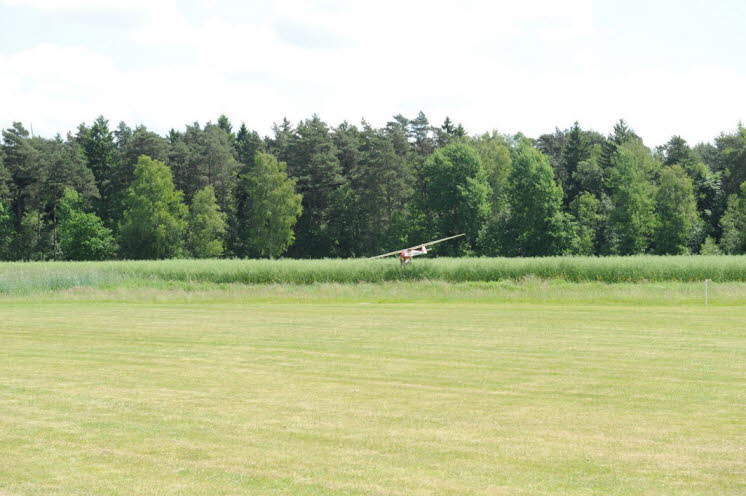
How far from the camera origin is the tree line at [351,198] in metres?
96.6

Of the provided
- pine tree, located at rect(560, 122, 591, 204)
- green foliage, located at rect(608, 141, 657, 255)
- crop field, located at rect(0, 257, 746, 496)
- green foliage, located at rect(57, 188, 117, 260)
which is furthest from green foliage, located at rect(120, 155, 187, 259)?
crop field, located at rect(0, 257, 746, 496)

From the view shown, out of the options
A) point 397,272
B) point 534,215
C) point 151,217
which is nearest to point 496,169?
point 534,215

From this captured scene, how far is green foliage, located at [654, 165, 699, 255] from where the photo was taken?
9475 cm

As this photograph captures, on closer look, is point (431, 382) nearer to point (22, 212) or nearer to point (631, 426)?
point (631, 426)

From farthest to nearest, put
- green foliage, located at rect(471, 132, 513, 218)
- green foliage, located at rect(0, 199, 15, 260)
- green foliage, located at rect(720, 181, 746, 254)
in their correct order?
green foliage, located at rect(471, 132, 513, 218), green foliage, located at rect(0, 199, 15, 260), green foliage, located at rect(720, 181, 746, 254)

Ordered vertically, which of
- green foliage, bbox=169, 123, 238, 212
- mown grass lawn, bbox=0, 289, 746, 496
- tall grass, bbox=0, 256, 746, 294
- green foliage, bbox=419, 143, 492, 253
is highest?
green foliage, bbox=169, 123, 238, 212

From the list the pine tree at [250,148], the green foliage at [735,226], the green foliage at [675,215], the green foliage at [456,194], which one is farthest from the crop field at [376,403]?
the pine tree at [250,148]

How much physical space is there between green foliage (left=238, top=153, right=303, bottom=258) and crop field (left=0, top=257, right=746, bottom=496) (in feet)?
235

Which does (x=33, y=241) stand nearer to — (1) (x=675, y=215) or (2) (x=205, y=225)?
(2) (x=205, y=225)

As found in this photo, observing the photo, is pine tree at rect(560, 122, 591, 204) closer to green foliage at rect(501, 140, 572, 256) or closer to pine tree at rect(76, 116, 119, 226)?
green foliage at rect(501, 140, 572, 256)

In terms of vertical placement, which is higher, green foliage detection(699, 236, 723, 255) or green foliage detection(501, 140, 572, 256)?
green foliage detection(501, 140, 572, 256)

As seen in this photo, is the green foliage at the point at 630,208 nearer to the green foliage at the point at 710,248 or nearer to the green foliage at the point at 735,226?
the green foliage at the point at 710,248

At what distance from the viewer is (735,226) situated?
94562mm

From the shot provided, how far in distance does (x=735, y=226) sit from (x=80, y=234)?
75017 millimetres
